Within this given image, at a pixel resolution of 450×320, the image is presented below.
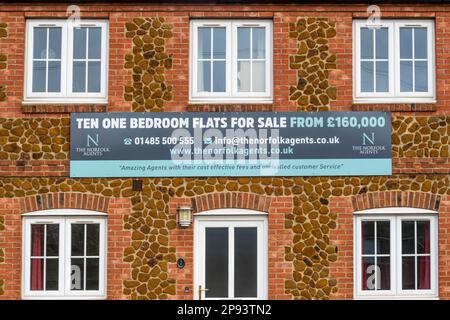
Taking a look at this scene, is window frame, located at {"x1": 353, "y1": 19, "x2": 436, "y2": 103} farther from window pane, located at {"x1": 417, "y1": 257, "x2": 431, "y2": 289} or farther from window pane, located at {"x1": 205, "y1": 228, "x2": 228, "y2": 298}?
window pane, located at {"x1": 205, "y1": 228, "x2": 228, "y2": 298}

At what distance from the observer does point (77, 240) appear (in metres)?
18.8

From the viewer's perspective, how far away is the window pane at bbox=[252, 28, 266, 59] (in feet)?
63.1

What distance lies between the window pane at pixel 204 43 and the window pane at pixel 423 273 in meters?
5.26

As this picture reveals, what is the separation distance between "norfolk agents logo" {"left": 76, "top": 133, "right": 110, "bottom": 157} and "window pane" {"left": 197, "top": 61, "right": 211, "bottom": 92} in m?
2.04

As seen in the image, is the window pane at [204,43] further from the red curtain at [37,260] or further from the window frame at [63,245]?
the red curtain at [37,260]

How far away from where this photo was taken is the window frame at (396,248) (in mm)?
18719

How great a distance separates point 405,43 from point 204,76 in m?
3.67

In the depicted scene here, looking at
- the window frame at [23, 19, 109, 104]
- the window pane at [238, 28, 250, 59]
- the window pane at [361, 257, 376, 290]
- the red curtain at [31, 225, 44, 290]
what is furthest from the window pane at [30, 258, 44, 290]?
the window pane at [361, 257, 376, 290]

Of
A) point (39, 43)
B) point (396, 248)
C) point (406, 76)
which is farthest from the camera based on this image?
point (39, 43)

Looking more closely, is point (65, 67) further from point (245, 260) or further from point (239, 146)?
point (245, 260)

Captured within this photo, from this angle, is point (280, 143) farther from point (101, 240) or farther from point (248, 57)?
point (101, 240)

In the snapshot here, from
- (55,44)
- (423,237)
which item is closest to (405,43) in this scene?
(423,237)

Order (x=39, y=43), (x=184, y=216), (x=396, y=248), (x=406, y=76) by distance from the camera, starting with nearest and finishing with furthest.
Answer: (x=184, y=216) → (x=396, y=248) → (x=406, y=76) → (x=39, y=43)

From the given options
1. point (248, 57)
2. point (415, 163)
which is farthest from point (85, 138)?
point (415, 163)
